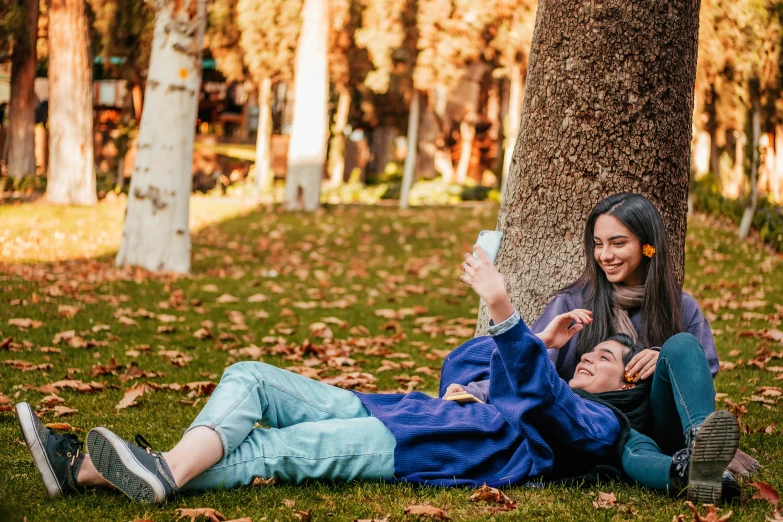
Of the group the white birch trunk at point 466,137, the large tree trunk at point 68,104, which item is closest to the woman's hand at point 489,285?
the large tree trunk at point 68,104

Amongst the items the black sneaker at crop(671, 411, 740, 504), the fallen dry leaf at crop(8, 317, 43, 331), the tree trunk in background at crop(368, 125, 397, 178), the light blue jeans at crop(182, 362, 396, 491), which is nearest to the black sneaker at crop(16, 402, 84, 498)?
the light blue jeans at crop(182, 362, 396, 491)

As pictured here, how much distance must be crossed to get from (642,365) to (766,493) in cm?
66

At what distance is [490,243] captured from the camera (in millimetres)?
3367

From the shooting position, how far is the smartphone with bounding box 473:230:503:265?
3.32 metres

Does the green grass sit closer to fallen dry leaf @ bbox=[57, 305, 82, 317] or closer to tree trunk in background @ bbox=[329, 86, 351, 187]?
fallen dry leaf @ bbox=[57, 305, 82, 317]

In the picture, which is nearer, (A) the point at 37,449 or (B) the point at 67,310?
(A) the point at 37,449

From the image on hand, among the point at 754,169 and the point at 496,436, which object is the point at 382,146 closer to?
the point at 754,169

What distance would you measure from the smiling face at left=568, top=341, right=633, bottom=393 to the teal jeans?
0.19 metres

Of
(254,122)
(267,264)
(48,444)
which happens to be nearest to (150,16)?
(267,264)

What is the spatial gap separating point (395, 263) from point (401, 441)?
31.0 feet

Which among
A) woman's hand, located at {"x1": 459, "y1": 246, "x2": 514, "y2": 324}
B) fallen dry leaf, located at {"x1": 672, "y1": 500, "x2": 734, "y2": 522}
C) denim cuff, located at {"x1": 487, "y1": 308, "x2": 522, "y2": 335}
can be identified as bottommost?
fallen dry leaf, located at {"x1": 672, "y1": 500, "x2": 734, "y2": 522}

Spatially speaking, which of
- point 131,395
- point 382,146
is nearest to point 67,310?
point 131,395

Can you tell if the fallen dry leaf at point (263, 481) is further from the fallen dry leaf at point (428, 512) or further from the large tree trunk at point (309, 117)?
the large tree trunk at point (309, 117)

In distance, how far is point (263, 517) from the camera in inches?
116
